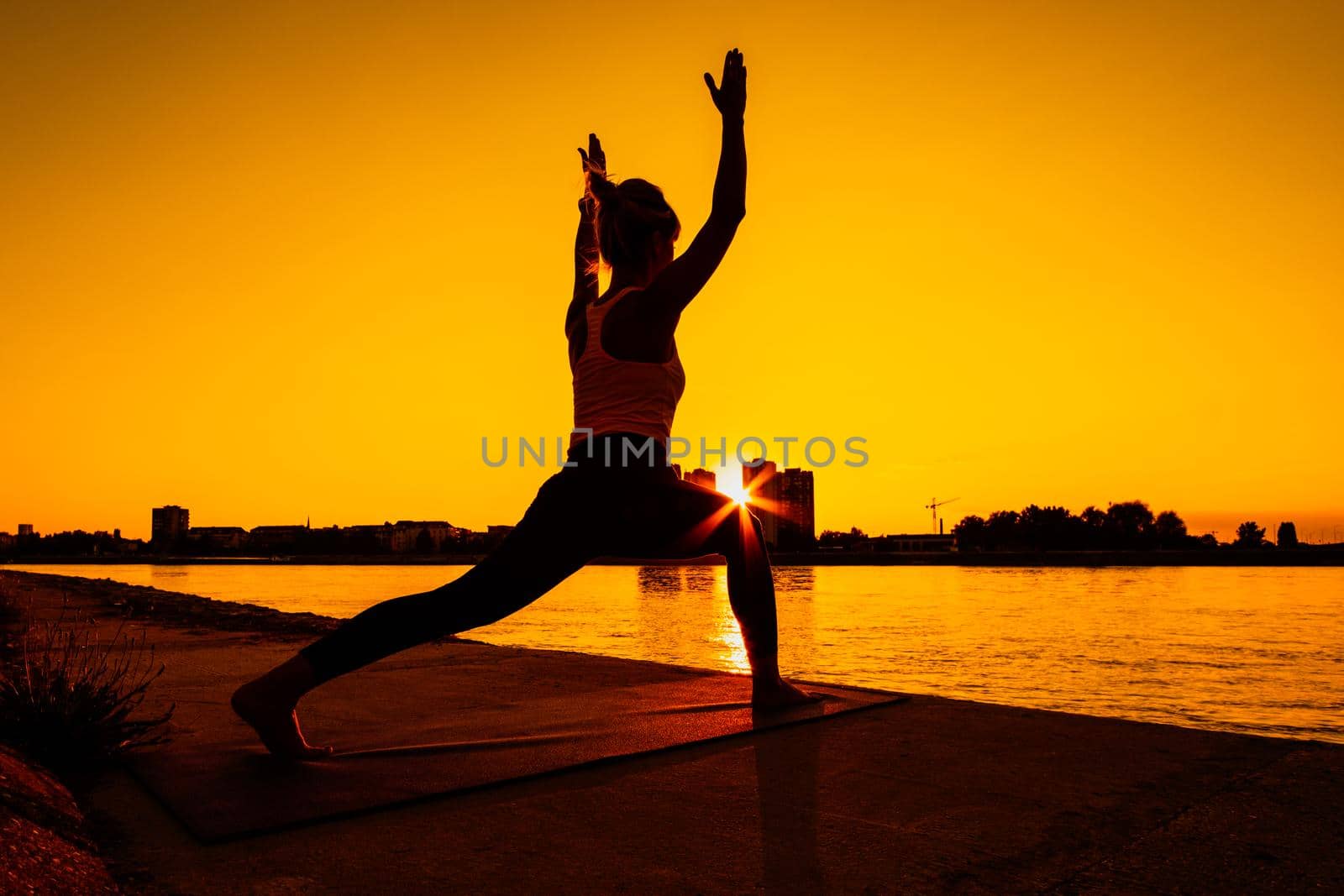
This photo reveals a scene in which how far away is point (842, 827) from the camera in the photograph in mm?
2193

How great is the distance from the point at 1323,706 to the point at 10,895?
8831 millimetres

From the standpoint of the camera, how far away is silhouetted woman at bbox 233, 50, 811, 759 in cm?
272

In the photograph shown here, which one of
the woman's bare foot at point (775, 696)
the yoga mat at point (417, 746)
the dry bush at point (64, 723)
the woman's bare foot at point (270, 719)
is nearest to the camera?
the yoga mat at point (417, 746)

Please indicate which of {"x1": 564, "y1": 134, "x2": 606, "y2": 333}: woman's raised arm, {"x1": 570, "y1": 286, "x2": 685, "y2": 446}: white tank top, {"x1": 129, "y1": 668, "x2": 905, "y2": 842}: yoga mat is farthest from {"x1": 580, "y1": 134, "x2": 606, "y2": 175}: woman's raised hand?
{"x1": 129, "y1": 668, "x2": 905, "y2": 842}: yoga mat

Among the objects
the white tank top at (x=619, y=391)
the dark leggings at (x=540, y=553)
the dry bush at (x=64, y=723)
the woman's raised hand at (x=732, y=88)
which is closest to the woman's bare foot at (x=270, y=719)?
the dark leggings at (x=540, y=553)

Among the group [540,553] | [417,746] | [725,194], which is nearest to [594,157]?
[725,194]

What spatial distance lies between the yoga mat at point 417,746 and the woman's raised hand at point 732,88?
1.92 metres

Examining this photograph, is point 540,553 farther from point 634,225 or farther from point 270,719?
point 634,225

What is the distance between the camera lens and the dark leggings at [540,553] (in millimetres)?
2740

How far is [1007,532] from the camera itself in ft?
472

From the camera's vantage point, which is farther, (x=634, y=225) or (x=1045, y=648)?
(x=1045, y=648)

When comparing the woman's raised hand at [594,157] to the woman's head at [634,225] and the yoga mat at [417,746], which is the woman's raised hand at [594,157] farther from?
the yoga mat at [417,746]

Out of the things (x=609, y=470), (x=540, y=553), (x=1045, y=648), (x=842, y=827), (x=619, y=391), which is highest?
(x=619, y=391)

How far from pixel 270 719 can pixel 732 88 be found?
2.25 meters
